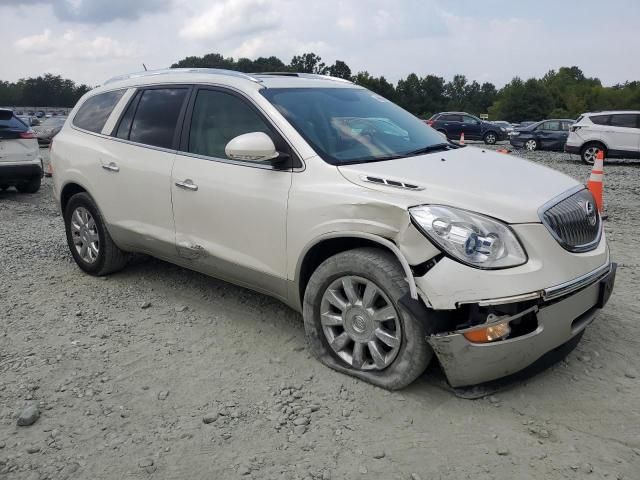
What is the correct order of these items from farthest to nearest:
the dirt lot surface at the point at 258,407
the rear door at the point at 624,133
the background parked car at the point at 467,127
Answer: the background parked car at the point at 467,127 < the rear door at the point at 624,133 < the dirt lot surface at the point at 258,407

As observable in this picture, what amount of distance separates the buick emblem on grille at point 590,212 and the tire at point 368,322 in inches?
47.8

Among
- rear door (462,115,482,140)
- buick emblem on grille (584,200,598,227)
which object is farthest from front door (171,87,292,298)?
rear door (462,115,482,140)

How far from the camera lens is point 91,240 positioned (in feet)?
17.1

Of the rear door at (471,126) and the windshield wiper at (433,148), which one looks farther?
the rear door at (471,126)

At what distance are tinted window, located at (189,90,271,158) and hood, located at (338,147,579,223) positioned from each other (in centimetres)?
88

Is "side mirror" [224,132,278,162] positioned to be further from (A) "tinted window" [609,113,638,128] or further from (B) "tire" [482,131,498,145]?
(B) "tire" [482,131,498,145]

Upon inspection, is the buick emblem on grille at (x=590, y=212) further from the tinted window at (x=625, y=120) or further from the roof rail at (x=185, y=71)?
the tinted window at (x=625, y=120)

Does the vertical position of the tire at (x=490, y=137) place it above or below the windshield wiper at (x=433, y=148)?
below

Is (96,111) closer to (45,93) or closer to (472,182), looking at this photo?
(472,182)

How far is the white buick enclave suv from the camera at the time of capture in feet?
9.36

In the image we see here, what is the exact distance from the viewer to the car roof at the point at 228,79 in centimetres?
403

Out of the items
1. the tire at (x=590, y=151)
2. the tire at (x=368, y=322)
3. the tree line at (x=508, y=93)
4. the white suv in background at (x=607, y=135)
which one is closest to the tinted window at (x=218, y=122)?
the tire at (x=368, y=322)

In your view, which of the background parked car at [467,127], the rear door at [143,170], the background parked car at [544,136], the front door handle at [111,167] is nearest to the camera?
the rear door at [143,170]

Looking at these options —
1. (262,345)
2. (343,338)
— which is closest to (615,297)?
(343,338)
